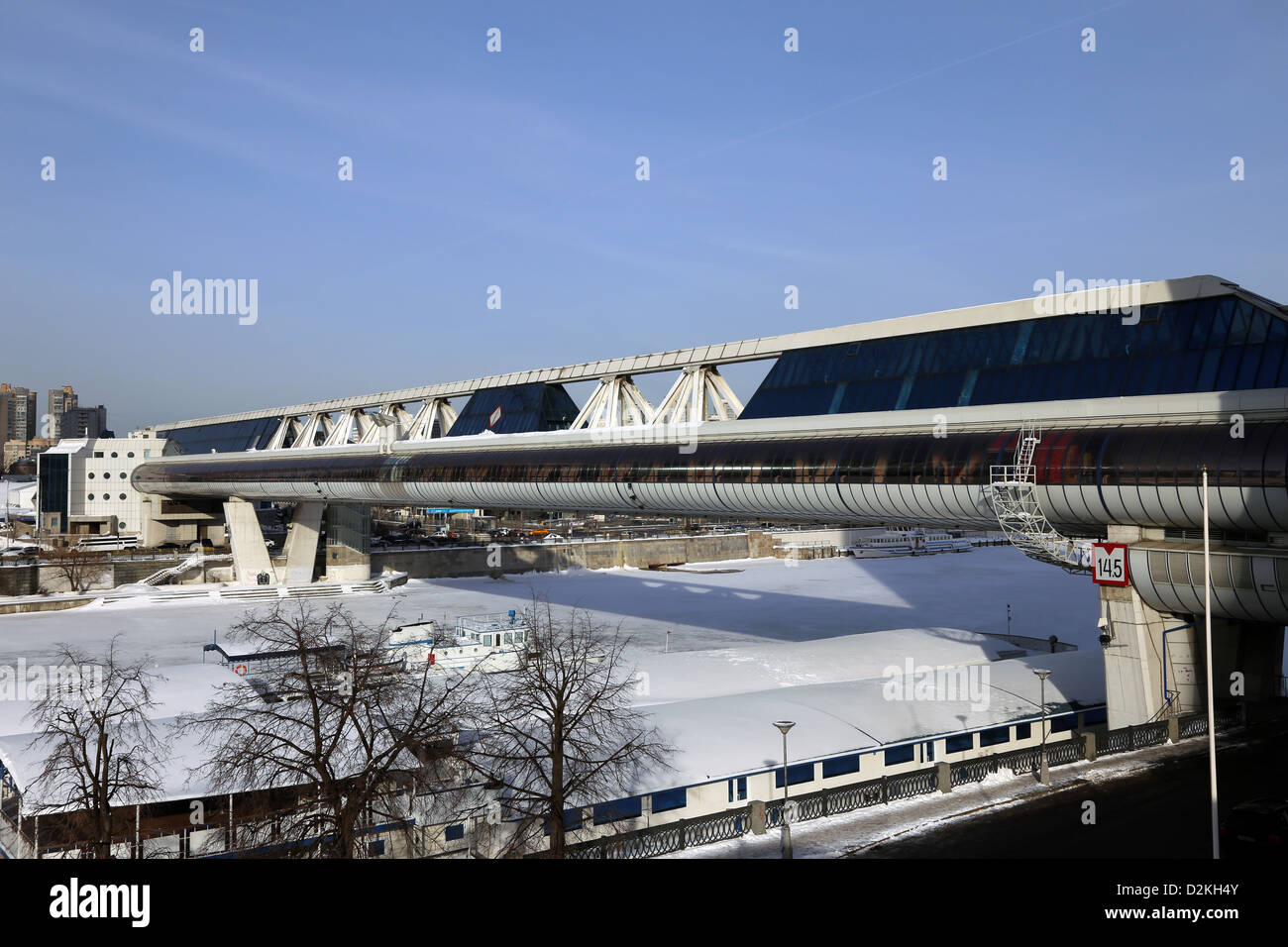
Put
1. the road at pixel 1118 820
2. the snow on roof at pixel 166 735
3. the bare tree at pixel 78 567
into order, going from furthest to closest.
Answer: the bare tree at pixel 78 567
the snow on roof at pixel 166 735
the road at pixel 1118 820

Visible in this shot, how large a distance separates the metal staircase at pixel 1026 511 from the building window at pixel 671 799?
11721mm

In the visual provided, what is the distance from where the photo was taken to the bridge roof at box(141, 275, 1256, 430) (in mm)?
27719

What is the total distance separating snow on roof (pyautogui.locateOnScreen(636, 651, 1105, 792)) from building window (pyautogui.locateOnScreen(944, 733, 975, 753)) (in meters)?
0.58

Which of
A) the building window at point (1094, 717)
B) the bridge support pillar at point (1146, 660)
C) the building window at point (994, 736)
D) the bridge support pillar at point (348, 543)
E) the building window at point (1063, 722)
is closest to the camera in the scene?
the bridge support pillar at point (1146, 660)

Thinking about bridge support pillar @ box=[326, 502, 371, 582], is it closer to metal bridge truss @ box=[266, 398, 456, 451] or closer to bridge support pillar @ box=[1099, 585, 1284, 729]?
metal bridge truss @ box=[266, 398, 456, 451]

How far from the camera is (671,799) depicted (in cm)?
2297

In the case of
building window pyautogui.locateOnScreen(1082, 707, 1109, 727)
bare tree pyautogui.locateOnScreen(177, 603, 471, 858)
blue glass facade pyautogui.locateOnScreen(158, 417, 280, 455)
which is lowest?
building window pyautogui.locateOnScreen(1082, 707, 1109, 727)

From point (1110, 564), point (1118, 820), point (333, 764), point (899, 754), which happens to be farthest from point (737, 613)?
point (333, 764)

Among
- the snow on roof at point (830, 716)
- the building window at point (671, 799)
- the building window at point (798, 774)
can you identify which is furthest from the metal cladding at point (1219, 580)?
the building window at point (671, 799)

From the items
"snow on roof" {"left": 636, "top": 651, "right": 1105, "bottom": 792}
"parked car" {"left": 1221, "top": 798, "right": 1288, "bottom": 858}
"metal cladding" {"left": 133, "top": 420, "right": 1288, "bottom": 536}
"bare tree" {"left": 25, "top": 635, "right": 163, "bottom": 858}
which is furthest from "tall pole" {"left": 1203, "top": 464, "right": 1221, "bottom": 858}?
"bare tree" {"left": 25, "top": 635, "right": 163, "bottom": 858}

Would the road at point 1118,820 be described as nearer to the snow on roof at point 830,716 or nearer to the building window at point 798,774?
the building window at point 798,774

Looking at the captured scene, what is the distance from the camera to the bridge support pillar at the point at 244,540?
85.6 metres
